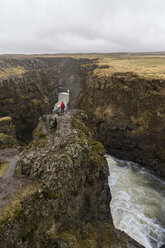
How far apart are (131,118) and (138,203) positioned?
801 inches

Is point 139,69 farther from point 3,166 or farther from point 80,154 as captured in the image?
point 3,166

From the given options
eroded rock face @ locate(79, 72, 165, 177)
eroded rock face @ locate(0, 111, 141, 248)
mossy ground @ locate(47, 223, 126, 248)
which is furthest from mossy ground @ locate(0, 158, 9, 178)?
eroded rock face @ locate(79, 72, 165, 177)

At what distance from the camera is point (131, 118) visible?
44156 millimetres

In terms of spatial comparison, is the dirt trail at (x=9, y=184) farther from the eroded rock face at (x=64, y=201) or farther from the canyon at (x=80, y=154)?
the eroded rock face at (x=64, y=201)

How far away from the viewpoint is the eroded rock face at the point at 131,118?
130ft

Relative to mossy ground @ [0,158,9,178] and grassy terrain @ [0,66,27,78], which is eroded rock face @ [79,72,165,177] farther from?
grassy terrain @ [0,66,27,78]

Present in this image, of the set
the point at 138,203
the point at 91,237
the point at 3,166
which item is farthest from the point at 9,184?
the point at 138,203

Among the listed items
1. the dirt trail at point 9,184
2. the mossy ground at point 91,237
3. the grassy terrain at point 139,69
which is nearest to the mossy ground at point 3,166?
the dirt trail at point 9,184

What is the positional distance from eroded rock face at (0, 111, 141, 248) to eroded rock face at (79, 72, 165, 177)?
18.9 meters

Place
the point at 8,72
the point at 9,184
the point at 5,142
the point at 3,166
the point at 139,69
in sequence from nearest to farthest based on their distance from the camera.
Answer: the point at 9,184 < the point at 3,166 < the point at 5,142 < the point at 139,69 < the point at 8,72

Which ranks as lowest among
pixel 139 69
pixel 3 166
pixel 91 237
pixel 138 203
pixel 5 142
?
pixel 138 203

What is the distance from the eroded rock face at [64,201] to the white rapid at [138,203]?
567 centimetres

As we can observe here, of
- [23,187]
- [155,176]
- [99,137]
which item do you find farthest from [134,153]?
[23,187]

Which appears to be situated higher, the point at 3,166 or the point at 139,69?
the point at 139,69
